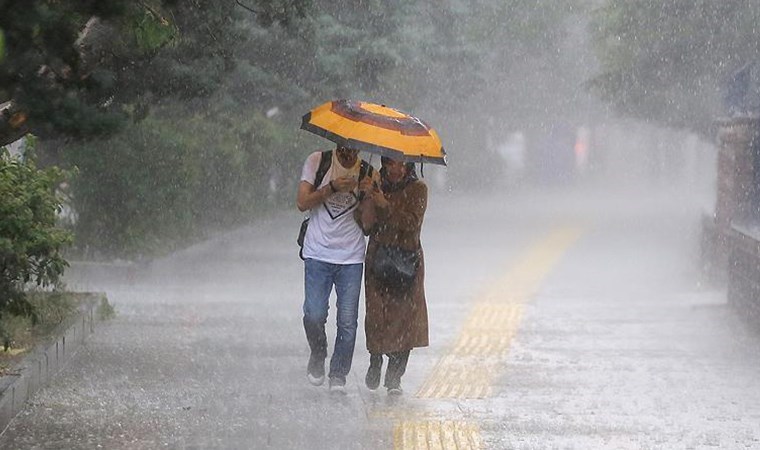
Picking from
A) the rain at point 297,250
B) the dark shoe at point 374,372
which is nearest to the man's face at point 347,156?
the rain at point 297,250

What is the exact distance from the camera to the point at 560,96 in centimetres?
5966

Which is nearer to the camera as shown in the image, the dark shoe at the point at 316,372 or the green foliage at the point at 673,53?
the dark shoe at the point at 316,372

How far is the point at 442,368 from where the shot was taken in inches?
417

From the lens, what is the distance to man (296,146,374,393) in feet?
29.8

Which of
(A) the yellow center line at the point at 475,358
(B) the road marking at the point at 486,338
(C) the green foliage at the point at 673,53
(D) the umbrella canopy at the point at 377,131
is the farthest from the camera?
(C) the green foliage at the point at 673,53

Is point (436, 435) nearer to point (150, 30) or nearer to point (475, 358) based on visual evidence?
point (150, 30)

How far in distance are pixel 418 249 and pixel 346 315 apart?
0.62 m

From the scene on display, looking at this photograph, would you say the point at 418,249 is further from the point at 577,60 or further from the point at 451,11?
the point at 577,60

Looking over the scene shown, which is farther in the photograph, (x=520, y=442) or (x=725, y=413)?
(x=725, y=413)

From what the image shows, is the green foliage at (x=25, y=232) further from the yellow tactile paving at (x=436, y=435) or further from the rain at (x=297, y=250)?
the yellow tactile paving at (x=436, y=435)

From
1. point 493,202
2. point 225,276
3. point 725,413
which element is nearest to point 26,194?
point 725,413

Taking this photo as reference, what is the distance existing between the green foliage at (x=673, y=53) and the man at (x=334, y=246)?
599 inches

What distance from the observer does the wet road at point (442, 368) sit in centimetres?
827

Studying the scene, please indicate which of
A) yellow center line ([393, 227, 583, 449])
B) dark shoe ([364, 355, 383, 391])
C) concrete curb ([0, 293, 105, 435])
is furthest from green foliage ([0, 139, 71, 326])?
yellow center line ([393, 227, 583, 449])
